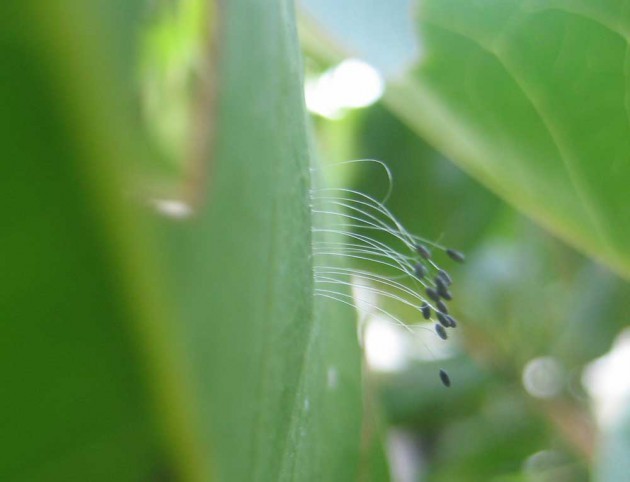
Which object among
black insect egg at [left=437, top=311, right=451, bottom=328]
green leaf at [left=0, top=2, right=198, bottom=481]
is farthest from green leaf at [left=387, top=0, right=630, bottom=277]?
green leaf at [left=0, top=2, right=198, bottom=481]

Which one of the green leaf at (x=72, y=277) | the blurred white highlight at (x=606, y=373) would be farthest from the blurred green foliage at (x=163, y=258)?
the blurred white highlight at (x=606, y=373)

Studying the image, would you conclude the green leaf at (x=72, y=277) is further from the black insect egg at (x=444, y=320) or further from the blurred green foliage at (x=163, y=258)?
the black insect egg at (x=444, y=320)

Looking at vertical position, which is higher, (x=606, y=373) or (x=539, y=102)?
(x=606, y=373)

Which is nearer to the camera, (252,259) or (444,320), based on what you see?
(252,259)

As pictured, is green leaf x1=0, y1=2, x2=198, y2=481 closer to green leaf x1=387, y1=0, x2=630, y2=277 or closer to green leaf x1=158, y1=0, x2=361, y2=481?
green leaf x1=158, y1=0, x2=361, y2=481

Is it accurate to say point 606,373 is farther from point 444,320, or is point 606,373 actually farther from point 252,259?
point 252,259

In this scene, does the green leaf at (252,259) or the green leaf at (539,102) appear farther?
the green leaf at (539,102)

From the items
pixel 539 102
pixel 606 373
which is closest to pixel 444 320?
pixel 539 102

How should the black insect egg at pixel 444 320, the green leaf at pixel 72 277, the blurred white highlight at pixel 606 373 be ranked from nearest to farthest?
the green leaf at pixel 72 277
the black insect egg at pixel 444 320
the blurred white highlight at pixel 606 373

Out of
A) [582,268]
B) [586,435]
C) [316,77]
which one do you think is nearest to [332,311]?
[316,77]
